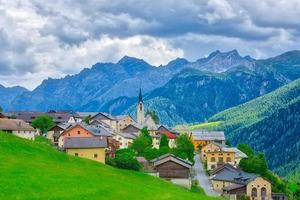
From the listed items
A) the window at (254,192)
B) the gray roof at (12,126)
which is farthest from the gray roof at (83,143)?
the window at (254,192)

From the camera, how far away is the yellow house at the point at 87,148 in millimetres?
118250

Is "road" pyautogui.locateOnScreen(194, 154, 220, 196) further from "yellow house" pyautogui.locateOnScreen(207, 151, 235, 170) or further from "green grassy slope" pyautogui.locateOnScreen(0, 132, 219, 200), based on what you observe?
"green grassy slope" pyautogui.locateOnScreen(0, 132, 219, 200)

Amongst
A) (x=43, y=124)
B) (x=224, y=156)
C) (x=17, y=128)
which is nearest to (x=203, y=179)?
(x=224, y=156)

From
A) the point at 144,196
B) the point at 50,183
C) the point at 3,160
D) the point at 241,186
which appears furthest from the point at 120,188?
the point at 241,186

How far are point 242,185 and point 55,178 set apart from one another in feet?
287

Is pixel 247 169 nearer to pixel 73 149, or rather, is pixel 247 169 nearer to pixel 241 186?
pixel 241 186

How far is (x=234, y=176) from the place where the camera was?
15400 centimetres

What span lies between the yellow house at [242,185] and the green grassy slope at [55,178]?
2232 inches

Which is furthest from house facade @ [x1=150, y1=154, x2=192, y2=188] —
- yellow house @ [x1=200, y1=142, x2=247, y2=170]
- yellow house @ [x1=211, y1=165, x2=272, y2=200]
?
yellow house @ [x1=200, y1=142, x2=247, y2=170]

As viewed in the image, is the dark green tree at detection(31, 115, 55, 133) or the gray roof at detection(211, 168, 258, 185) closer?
the gray roof at detection(211, 168, 258, 185)

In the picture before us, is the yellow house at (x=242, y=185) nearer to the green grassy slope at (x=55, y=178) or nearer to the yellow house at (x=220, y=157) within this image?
the yellow house at (x=220, y=157)

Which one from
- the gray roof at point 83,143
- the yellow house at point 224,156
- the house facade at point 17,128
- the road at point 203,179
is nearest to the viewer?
the gray roof at point 83,143

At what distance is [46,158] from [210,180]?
7907 cm

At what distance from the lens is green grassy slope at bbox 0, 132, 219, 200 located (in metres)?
57.3
